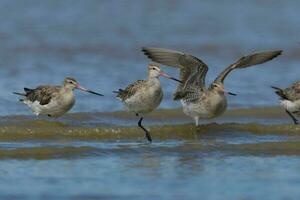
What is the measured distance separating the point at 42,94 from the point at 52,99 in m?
0.23

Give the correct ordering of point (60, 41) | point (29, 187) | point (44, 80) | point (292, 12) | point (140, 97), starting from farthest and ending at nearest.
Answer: point (292, 12), point (60, 41), point (44, 80), point (140, 97), point (29, 187)

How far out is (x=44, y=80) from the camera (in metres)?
18.1

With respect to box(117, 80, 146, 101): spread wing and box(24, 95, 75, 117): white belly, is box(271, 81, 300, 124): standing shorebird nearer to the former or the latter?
box(117, 80, 146, 101): spread wing

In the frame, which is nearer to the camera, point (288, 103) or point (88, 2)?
point (288, 103)

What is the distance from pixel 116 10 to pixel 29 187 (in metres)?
14.5

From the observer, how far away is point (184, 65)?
49.0ft

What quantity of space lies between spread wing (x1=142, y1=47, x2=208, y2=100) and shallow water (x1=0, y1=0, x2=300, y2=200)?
0.53 meters

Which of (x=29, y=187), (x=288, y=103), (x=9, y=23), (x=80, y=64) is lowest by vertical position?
(x=29, y=187)

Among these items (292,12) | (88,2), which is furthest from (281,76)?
(88,2)

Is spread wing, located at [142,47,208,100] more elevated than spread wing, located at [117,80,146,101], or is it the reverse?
spread wing, located at [142,47,208,100]

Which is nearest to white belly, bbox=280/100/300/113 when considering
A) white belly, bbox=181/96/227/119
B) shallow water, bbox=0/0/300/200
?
shallow water, bbox=0/0/300/200

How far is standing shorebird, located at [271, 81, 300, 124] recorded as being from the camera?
1548 cm

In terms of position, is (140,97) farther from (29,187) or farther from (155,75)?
(29,187)

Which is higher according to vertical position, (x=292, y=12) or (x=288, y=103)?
(x=292, y=12)
